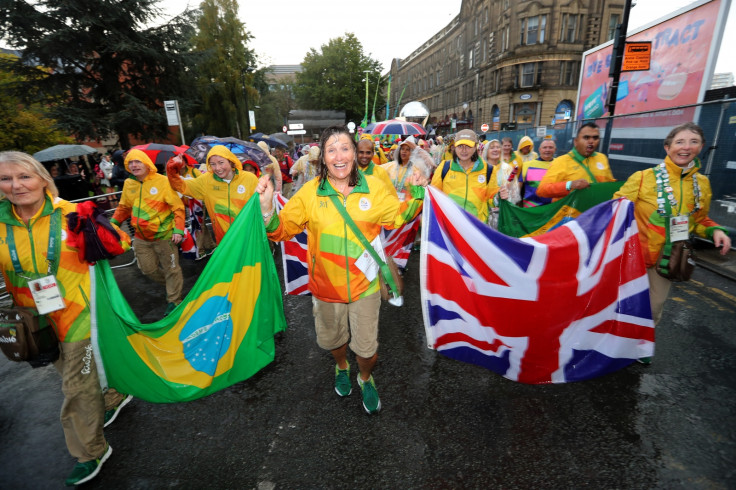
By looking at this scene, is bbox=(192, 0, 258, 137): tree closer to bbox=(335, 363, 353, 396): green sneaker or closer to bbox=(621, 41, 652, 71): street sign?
bbox=(621, 41, 652, 71): street sign

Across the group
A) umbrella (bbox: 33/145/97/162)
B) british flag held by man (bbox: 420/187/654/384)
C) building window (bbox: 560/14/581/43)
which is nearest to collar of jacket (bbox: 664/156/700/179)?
british flag held by man (bbox: 420/187/654/384)

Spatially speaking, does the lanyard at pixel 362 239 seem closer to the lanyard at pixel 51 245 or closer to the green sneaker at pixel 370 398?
the green sneaker at pixel 370 398

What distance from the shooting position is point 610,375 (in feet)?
10.7

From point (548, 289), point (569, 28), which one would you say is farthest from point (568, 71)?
point (548, 289)

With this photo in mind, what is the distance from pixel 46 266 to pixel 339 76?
58.4m

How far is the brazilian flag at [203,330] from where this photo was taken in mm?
2527

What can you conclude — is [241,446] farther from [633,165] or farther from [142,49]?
[142,49]

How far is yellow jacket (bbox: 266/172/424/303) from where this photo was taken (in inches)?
105

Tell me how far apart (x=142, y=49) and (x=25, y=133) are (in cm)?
701

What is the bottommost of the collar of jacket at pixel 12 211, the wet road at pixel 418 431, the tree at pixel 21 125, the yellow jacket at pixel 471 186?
the wet road at pixel 418 431

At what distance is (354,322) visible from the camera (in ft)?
9.24

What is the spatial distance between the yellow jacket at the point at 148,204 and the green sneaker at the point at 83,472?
2.82 meters

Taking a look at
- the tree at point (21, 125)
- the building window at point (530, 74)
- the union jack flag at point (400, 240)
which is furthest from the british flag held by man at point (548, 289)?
the building window at point (530, 74)

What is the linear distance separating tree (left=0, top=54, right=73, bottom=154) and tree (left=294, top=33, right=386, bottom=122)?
131 feet
